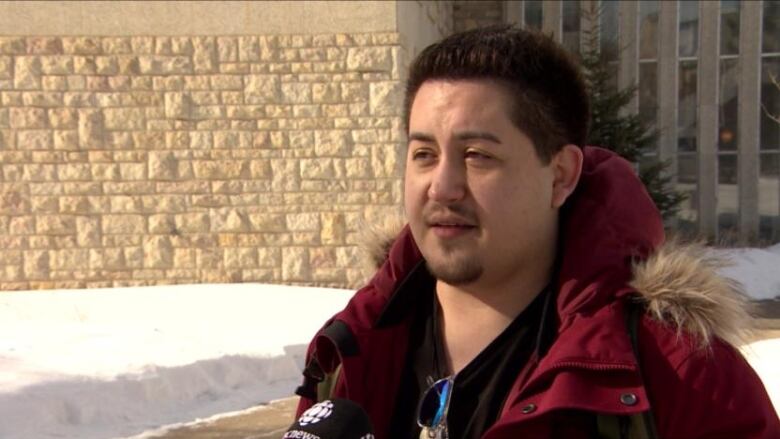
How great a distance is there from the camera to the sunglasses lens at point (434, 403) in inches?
70.0

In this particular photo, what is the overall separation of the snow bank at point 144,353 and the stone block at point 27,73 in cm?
244

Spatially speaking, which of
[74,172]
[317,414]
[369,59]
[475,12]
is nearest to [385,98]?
[369,59]

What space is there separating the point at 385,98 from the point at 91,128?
11.4ft

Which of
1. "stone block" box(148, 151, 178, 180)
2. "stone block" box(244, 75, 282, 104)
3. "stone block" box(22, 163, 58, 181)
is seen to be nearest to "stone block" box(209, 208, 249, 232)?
"stone block" box(148, 151, 178, 180)

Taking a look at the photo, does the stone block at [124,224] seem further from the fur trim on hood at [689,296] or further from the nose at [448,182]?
the fur trim on hood at [689,296]

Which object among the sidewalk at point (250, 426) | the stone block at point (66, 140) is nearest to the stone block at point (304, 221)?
the stone block at point (66, 140)

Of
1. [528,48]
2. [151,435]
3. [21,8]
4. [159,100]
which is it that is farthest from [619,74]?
[528,48]

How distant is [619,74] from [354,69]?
6257 millimetres

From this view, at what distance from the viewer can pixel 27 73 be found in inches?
418

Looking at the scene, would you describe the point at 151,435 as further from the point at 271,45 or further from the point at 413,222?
the point at 271,45

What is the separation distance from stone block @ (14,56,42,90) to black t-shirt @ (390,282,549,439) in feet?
32.4

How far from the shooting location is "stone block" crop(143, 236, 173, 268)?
10.7m

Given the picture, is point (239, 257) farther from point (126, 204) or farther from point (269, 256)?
point (126, 204)

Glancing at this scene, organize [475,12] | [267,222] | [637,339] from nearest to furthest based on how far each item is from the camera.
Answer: [637,339], [267,222], [475,12]
